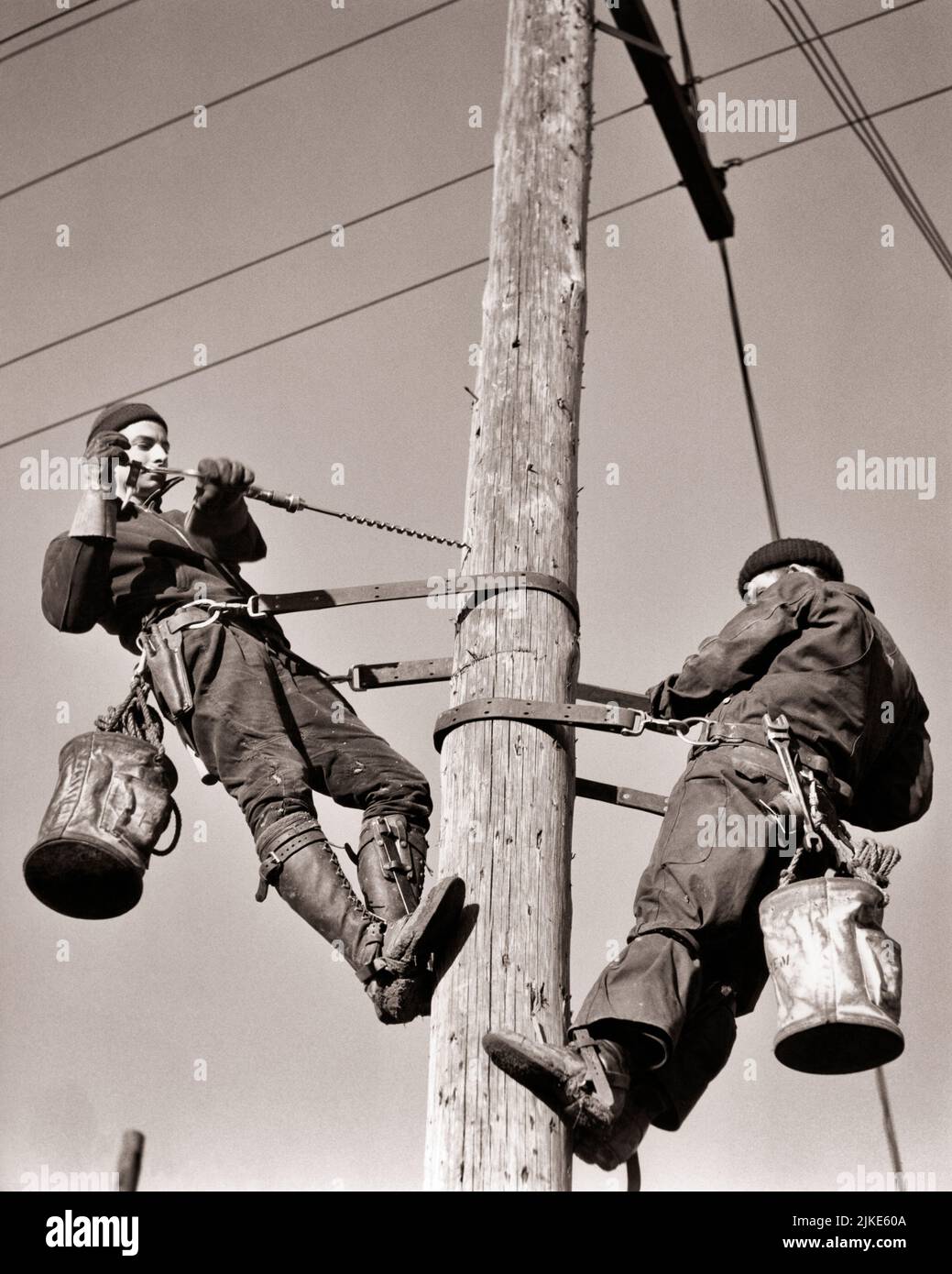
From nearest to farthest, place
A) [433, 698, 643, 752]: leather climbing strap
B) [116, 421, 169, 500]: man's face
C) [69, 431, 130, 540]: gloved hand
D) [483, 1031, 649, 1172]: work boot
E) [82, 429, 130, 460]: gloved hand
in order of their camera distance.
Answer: [483, 1031, 649, 1172]: work boot → [433, 698, 643, 752]: leather climbing strap → [69, 431, 130, 540]: gloved hand → [82, 429, 130, 460]: gloved hand → [116, 421, 169, 500]: man's face

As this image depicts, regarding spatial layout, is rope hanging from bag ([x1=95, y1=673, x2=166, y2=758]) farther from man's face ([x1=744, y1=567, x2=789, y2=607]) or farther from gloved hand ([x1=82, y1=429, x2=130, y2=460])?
man's face ([x1=744, y1=567, x2=789, y2=607])

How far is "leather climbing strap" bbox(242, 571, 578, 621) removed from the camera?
15.9ft

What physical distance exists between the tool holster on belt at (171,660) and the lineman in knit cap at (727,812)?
1.36m

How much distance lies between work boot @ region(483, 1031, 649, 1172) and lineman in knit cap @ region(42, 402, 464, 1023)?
23.0 inches

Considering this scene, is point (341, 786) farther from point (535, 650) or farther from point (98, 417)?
point (98, 417)

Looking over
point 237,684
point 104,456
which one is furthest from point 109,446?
point 237,684

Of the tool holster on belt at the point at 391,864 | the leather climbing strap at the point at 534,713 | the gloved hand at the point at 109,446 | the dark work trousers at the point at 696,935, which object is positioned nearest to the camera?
the dark work trousers at the point at 696,935

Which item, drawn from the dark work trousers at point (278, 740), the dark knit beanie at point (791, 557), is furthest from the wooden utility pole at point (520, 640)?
the dark knit beanie at point (791, 557)

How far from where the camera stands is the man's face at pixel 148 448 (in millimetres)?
6219

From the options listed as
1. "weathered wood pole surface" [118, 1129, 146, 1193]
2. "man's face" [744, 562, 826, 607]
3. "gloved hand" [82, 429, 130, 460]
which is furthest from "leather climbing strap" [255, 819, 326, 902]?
"man's face" [744, 562, 826, 607]

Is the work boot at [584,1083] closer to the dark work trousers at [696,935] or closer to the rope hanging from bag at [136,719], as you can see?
the dark work trousers at [696,935]

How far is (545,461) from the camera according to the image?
16.8 ft
